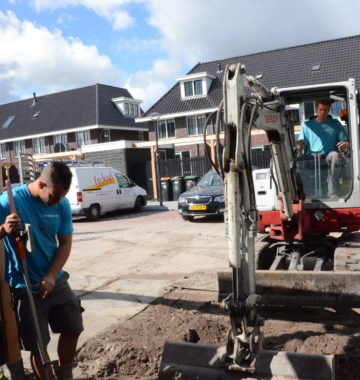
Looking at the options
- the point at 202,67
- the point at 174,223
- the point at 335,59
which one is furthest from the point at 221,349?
the point at 202,67

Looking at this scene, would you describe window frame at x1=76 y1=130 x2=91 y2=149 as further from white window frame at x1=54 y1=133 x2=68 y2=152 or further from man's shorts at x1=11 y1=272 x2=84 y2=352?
man's shorts at x1=11 y1=272 x2=84 y2=352

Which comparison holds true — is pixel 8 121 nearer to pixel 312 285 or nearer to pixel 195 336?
pixel 195 336

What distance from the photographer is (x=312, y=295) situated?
4.71 metres

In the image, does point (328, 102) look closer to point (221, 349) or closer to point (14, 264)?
point (221, 349)

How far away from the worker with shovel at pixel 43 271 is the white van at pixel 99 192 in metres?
12.0

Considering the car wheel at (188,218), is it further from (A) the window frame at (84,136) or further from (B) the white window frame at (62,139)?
(B) the white window frame at (62,139)

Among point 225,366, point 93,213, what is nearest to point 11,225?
point 225,366

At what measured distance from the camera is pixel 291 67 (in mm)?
30328

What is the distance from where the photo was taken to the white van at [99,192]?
15492 mm

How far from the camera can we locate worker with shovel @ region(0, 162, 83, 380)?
3.16 m

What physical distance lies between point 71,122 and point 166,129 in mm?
10291

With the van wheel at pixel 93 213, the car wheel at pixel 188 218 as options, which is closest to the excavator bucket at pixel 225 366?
the car wheel at pixel 188 218

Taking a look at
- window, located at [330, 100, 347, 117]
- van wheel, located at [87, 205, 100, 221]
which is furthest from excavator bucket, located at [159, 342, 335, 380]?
van wheel, located at [87, 205, 100, 221]

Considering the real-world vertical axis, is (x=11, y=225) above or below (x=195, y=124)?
below
